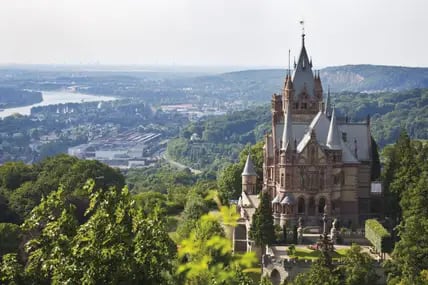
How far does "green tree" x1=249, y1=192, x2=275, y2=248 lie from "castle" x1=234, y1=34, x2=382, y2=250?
13.7 feet

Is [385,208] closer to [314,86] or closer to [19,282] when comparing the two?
[314,86]

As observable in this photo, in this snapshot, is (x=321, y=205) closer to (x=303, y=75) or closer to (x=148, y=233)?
(x=303, y=75)

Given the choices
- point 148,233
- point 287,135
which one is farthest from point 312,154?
point 148,233

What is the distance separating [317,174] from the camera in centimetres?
6625

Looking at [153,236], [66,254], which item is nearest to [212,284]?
[153,236]

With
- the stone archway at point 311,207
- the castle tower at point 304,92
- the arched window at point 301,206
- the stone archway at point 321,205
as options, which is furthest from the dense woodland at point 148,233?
the castle tower at point 304,92

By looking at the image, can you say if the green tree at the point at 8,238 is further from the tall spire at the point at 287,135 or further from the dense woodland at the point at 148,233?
the tall spire at the point at 287,135

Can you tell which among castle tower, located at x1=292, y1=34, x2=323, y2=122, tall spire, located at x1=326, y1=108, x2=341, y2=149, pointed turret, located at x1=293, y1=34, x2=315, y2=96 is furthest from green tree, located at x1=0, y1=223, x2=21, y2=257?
pointed turret, located at x1=293, y1=34, x2=315, y2=96

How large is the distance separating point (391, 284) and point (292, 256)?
10.2 metres

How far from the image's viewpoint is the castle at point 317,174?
6588cm

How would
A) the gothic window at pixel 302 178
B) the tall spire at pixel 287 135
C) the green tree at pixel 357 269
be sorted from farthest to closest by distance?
the tall spire at pixel 287 135, the gothic window at pixel 302 178, the green tree at pixel 357 269

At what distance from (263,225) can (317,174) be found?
9773mm

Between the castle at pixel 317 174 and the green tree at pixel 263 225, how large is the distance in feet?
13.7

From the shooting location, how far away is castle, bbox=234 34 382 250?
216ft
